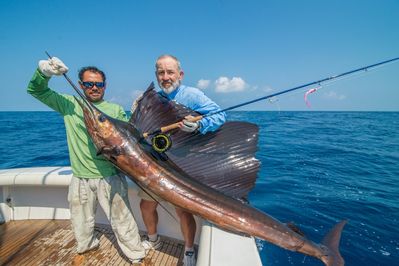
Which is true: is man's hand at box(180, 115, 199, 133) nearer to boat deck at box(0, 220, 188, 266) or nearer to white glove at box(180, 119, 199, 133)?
white glove at box(180, 119, 199, 133)

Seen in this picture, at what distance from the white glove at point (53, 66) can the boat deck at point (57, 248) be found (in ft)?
5.41

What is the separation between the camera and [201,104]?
1867 millimetres

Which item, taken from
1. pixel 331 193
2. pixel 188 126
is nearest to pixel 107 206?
pixel 188 126

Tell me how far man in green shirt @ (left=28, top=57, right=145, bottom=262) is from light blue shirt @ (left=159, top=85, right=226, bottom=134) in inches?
21.7

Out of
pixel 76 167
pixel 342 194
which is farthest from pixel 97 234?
pixel 342 194

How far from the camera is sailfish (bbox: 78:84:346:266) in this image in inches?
62.0

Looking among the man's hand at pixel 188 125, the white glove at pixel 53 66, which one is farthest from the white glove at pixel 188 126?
the white glove at pixel 53 66

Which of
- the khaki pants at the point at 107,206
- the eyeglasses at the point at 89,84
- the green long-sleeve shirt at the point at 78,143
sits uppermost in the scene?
the eyeglasses at the point at 89,84

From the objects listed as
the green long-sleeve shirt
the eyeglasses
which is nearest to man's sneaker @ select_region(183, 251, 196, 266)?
the green long-sleeve shirt

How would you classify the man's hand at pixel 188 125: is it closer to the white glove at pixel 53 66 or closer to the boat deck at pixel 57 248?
the white glove at pixel 53 66

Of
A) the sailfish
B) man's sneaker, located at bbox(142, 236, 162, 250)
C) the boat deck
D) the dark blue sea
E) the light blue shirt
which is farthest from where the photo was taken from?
the dark blue sea

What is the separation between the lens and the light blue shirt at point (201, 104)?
1761 millimetres

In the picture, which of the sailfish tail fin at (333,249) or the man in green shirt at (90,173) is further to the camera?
the man in green shirt at (90,173)

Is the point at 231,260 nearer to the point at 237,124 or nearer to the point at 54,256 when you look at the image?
the point at 237,124
